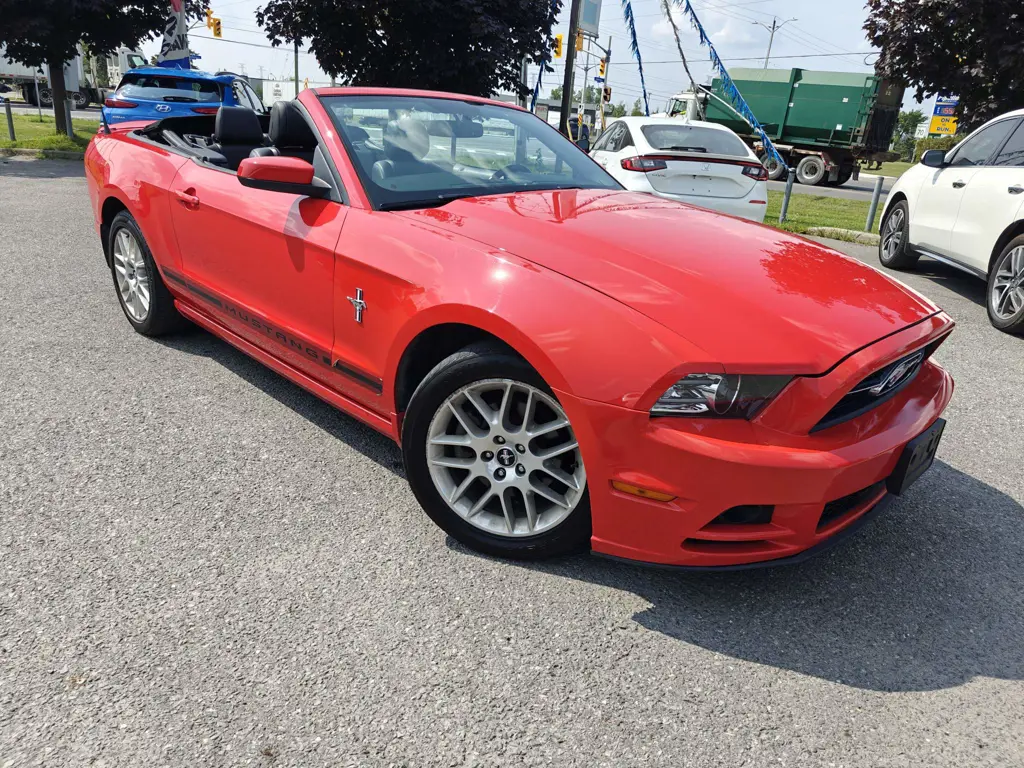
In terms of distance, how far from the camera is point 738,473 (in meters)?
2.02

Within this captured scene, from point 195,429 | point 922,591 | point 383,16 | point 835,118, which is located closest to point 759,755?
point 922,591

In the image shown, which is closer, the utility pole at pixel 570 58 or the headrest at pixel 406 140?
the headrest at pixel 406 140

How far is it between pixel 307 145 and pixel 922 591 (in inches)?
120

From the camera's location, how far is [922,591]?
2.51 metres

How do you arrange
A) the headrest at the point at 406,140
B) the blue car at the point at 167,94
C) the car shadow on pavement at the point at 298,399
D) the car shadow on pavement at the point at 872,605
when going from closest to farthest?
the car shadow on pavement at the point at 872,605
the headrest at the point at 406,140
the car shadow on pavement at the point at 298,399
the blue car at the point at 167,94

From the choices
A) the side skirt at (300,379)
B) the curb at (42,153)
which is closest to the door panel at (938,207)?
the side skirt at (300,379)

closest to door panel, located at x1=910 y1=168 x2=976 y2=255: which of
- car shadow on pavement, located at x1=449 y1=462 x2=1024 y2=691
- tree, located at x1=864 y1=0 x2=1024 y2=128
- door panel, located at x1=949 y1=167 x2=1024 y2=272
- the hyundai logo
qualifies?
door panel, located at x1=949 y1=167 x2=1024 y2=272

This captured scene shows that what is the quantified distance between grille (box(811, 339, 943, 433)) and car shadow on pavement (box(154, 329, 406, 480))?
1.68 metres

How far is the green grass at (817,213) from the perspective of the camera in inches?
436

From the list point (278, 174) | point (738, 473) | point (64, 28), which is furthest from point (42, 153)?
point (738, 473)

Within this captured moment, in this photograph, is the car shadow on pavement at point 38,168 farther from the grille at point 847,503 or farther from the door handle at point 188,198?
the grille at point 847,503

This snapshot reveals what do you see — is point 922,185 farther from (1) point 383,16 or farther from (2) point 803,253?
(1) point 383,16

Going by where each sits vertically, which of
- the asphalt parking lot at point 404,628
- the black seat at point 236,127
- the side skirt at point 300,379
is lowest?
the asphalt parking lot at point 404,628

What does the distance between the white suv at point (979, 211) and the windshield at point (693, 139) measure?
1.89 metres
